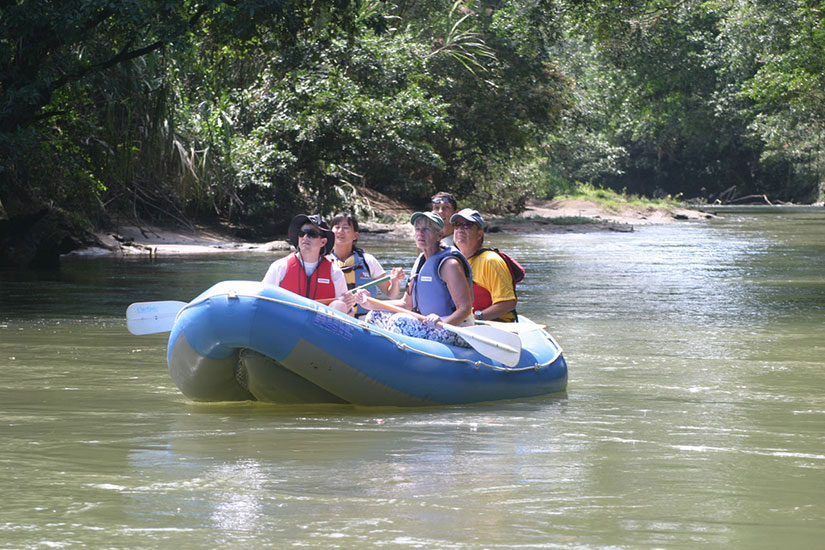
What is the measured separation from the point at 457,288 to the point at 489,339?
1.16ft

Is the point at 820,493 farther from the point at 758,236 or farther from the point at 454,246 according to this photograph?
the point at 758,236

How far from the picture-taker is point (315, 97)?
25.1 metres

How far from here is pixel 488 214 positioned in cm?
3541

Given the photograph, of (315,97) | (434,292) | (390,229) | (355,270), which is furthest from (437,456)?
(390,229)

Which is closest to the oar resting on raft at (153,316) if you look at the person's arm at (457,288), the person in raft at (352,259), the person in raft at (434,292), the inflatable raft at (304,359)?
the inflatable raft at (304,359)

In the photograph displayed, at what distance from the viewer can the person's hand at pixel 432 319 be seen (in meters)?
6.54

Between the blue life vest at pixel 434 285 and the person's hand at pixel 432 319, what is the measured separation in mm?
143

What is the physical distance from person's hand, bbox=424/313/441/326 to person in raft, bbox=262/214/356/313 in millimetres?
460

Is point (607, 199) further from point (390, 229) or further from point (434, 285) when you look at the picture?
point (434, 285)

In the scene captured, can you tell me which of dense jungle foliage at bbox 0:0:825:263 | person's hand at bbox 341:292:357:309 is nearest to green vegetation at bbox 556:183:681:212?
dense jungle foliage at bbox 0:0:825:263

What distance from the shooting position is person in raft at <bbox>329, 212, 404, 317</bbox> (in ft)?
24.2

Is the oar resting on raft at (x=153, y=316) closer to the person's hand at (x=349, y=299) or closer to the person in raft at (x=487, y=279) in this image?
the person's hand at (x=349, y=299)

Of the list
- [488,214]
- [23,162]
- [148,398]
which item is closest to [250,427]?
[148,398]

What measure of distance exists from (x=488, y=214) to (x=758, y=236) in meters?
9.46
